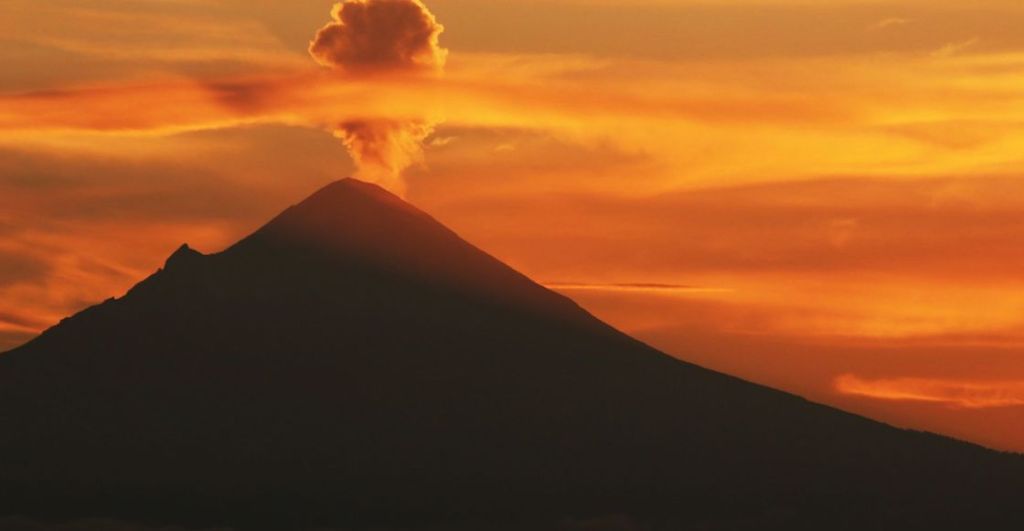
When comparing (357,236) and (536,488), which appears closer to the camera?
(536,488)

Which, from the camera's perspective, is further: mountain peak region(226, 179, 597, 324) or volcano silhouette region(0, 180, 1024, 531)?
mountain peak region(226, 179, 597, 324)

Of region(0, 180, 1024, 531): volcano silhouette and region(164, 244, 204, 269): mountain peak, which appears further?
region(164, 244, 204, 269): mountain peak

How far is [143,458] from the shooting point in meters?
153

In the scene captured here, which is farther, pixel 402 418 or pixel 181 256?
pixel 181 256

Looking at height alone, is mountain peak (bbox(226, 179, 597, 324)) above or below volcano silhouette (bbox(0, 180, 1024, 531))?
above

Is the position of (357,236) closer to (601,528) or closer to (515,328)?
(515,328)

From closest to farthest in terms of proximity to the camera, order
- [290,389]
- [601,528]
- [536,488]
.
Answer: [601,528] < [536,488] < [290,389]

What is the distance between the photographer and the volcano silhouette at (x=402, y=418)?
148 metres

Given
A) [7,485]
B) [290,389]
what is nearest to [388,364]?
[290,389]

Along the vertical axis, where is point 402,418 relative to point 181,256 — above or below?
below

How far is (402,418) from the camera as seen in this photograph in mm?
158625

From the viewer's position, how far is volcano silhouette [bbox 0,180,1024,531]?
148000mm

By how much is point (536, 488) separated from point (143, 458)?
30710 mm

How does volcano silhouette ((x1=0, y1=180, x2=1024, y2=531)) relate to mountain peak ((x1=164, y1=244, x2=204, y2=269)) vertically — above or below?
below
